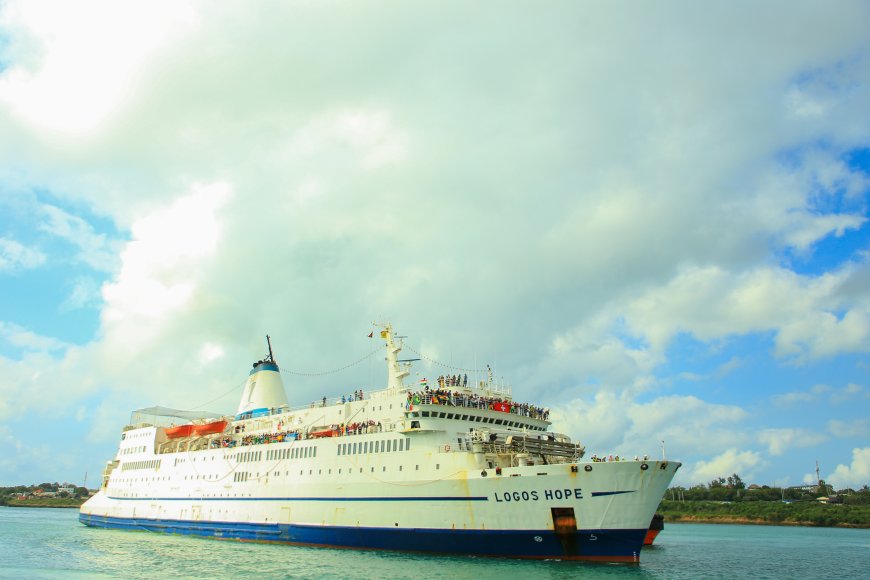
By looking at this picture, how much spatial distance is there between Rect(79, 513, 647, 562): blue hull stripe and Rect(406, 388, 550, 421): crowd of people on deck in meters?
5.59

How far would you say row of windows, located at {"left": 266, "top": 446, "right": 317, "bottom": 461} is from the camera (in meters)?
31.4

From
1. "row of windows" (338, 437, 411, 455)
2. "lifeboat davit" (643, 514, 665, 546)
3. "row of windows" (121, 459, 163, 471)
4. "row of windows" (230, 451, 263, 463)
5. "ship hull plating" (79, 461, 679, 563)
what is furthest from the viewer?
"row of windows" (121, 459, 163, 471)

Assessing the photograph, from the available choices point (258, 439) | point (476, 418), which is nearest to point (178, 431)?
point (258, 439)

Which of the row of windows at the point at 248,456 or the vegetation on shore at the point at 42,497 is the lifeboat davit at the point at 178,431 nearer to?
the row of windows at the point at 248,456

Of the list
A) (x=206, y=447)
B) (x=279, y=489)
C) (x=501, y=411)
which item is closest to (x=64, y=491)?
(x=206, y=447)

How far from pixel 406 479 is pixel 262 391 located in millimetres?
18736

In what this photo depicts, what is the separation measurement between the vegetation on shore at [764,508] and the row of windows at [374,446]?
2740 inches

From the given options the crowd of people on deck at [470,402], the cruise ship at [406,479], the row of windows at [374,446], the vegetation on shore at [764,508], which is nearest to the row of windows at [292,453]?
the cruise ship at [406,479]

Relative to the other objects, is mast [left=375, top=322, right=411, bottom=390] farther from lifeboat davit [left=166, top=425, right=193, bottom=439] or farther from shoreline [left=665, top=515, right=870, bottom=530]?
shoreline [left=665, top=515, right=870, bottom=530]

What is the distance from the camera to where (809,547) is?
41.6 meters

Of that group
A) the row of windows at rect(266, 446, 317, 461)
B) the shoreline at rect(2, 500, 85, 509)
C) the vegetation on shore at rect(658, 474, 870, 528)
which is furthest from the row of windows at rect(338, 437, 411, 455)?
the shoreline at rect(2, 500, 85, 509)

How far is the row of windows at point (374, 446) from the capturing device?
Answer: 27.3 metres

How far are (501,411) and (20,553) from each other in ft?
85.1

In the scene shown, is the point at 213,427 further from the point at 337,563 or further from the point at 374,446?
the point at 337,563
